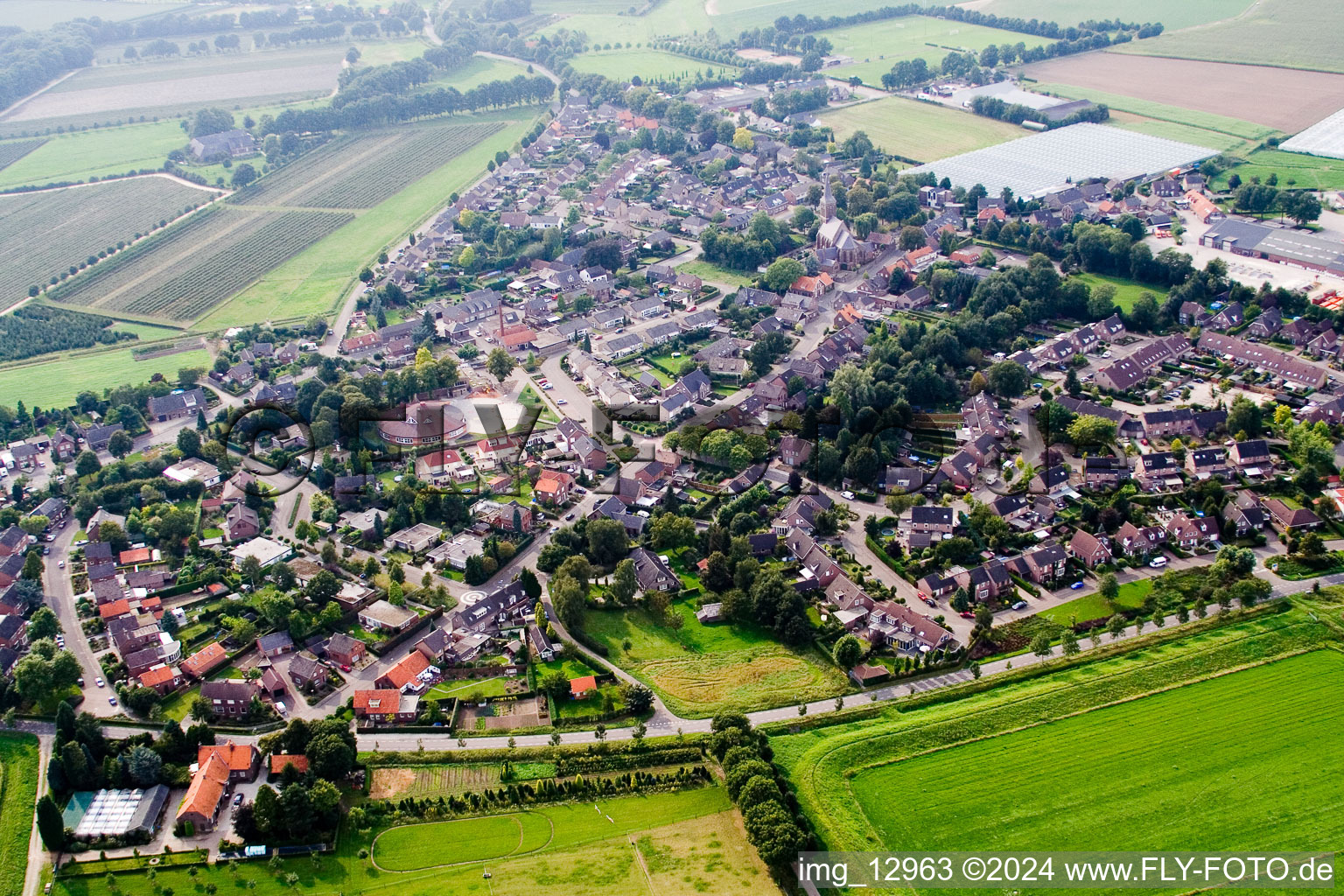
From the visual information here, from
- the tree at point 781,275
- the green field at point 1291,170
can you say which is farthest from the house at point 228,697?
the green field at point 1291,170

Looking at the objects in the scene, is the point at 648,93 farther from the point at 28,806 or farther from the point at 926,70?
the point at 28,806

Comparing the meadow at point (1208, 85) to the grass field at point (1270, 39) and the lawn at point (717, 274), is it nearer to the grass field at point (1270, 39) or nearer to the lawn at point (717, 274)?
the grass field at point (1270, 39)

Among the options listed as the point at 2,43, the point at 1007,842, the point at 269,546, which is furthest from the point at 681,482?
the point at 2,43

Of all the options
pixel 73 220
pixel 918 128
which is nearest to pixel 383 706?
Result: pixel 73 220

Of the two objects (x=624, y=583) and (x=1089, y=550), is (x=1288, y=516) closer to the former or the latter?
(x=1089, y=550)

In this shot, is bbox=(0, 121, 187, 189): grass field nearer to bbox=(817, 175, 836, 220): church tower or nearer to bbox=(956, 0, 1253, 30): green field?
bbox=(817, 175, 836, 220): church tower

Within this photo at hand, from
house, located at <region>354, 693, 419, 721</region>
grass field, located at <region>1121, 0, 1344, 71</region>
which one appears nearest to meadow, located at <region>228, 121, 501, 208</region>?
house, located at <region>354, 693, 419, 721</region>
